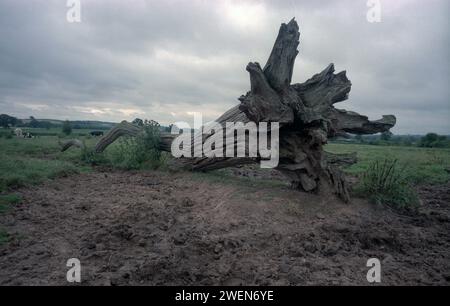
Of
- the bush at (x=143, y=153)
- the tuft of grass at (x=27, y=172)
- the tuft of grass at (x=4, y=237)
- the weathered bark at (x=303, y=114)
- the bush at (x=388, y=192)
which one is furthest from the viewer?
the bush at (x=143, y=153)

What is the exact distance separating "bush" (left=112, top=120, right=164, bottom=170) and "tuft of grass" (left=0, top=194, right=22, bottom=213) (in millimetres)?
3418

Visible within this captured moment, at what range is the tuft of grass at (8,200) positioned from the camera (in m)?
5.05

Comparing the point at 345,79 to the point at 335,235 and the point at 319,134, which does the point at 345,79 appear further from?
the point at 335,235

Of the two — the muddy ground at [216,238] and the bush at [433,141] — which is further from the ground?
the bush at [433,141]

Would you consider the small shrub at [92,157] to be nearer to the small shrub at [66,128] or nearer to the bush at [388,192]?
the bush at [388,192]

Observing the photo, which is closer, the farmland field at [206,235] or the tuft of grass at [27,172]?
the farmland field at [206,235]

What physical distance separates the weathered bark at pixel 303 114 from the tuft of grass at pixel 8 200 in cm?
384

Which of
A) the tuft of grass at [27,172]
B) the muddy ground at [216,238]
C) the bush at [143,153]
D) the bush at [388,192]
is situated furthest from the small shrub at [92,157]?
the bush at [388,192]

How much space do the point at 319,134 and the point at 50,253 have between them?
4088mm

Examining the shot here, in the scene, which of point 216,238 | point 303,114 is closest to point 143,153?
point 303,114


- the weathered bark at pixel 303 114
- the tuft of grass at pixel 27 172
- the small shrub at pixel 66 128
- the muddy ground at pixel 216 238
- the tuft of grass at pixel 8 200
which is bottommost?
the muddy ground at pixel 216 238

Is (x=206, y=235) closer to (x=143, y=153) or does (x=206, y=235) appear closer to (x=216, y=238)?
(x=216, y=238)

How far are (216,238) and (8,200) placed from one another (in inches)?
139

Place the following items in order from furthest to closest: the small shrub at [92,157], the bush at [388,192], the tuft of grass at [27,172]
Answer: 1. the small shrub at [92,157]
2. the tuft of grass at [27,172]
3. the bush at [388,192]
